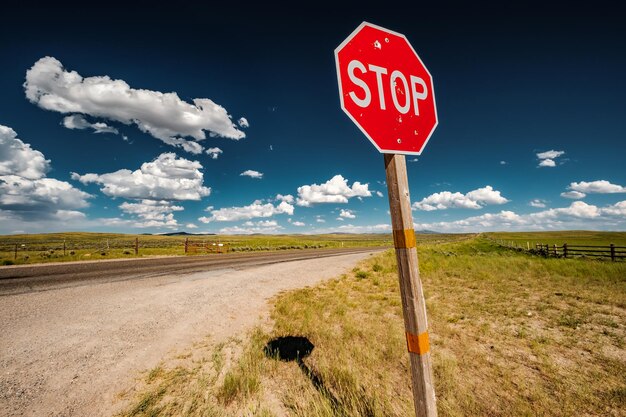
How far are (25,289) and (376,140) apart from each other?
12.0 meters

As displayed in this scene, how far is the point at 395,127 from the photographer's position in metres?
1.91

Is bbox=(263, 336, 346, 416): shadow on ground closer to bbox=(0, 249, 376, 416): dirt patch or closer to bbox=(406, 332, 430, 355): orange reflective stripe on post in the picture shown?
bbox=(0, 249, 376, 416): dirt patch

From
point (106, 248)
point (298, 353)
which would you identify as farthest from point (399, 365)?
point (106, 248)

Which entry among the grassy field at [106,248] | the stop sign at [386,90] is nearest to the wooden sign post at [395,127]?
the stop sign at [386,90]

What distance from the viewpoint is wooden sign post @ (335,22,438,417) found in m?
1.80

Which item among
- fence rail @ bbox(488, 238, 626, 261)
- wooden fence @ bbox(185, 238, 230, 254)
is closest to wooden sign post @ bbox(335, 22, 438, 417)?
fence rail @ bbox(488, 238, 626, 261)

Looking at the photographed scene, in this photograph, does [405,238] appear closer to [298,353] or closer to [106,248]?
[298,353]

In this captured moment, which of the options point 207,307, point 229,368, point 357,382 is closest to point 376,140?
point 357,382

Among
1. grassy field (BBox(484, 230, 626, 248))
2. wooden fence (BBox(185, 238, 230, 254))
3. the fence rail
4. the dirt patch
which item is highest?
wooden fence (BBox(185, 238, 230, 254))

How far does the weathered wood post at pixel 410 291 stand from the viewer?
5.97 feet

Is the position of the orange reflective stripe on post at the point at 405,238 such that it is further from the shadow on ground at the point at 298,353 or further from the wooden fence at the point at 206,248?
the wooden fence at the point at 206,248

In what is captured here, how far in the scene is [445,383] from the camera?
3652 millimetres

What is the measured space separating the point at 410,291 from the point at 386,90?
1.46 meters

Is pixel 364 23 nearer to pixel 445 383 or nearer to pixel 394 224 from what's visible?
pixel 394 224
